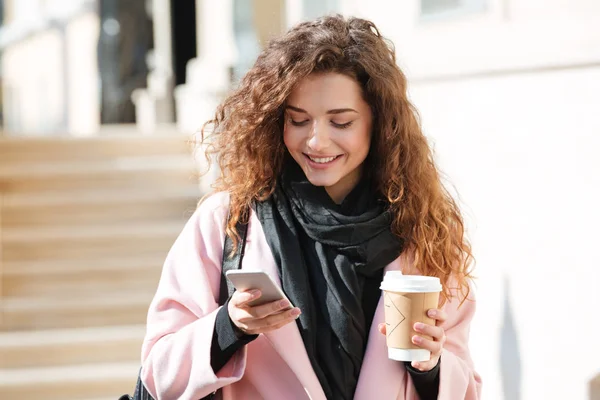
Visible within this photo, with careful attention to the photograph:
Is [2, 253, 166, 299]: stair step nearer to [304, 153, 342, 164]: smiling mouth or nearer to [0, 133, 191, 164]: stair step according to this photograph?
[0, 133, 191, 164]: stair step

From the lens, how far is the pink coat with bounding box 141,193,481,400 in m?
2.48

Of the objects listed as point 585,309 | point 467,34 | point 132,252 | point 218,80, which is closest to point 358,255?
point 585,309

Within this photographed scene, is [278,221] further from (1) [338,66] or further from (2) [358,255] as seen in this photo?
(1) [338,66]

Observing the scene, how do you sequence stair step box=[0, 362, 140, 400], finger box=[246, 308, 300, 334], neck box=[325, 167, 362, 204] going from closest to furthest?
1. finger box=[246, 308, 300, 334]
2. neck box=[325, 167, 362, 204]
3. stair step box=[0, 362, 140, 400]

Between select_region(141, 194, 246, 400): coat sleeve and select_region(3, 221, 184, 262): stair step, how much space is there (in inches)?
194

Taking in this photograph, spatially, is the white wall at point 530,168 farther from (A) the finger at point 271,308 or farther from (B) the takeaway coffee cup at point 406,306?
(A) the finger at point 271,308

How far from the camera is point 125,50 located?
15.3m

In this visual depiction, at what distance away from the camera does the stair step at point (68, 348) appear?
6.24 m

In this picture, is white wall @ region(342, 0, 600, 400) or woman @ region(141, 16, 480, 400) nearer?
woman @ region(141, 16, 480, 400)

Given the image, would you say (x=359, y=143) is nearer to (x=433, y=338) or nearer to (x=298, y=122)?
(x=298, y=122)

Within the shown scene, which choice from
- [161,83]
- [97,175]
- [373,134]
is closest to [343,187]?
[373,134]

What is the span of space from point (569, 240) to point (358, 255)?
3.50ft

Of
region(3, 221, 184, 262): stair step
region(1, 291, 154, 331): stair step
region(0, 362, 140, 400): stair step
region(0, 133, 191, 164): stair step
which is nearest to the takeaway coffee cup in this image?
region(0, 362, 140, 400): stair step

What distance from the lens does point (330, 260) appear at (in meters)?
2.62
